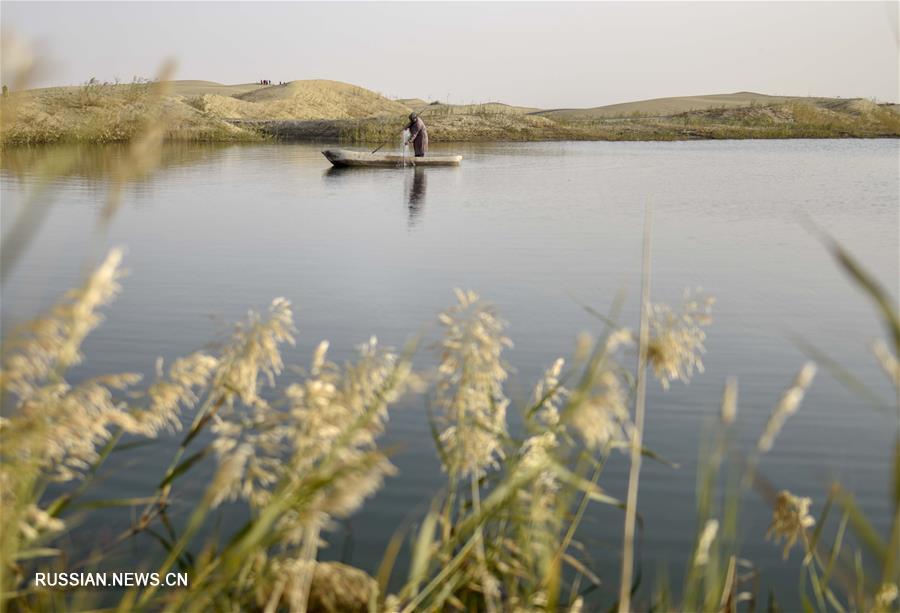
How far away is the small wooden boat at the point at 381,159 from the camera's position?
26.1 m

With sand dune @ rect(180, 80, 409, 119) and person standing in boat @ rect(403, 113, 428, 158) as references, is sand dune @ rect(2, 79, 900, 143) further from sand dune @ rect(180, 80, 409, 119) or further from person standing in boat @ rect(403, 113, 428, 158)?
person standing in boat @ rect(403, 113, 428, 158)

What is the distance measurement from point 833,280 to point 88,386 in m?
9.63

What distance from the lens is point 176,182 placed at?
22078 millimetres

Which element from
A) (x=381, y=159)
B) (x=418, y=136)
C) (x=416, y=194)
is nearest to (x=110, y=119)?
(x=381, y=159)

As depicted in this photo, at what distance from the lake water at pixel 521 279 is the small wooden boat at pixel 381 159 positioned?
1.53 metres

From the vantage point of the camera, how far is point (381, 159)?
1090 inches

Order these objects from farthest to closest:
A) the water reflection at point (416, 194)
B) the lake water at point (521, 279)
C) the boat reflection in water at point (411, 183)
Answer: the boat reflection in water at point (411, 183)
the water reflection at point (416, 194)
the lake water at point (521, 279)

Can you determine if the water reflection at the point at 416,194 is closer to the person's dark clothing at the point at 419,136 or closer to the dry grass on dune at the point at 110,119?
the person's dark clothing at the point at 419,136

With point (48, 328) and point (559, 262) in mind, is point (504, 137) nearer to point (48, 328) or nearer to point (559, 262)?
point (559, 262)

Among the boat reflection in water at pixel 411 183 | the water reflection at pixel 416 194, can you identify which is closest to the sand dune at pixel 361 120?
the boat reflection in water at pixel 411 183

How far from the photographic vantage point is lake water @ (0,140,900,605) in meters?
4.74

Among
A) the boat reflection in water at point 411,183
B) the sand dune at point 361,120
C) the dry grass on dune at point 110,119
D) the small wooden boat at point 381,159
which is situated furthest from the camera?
the sand dune at point 361,120

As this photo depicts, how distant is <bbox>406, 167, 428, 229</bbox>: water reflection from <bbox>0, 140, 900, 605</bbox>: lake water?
0.26ft

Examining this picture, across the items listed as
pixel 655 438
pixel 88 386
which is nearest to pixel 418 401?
pixel 655 438
